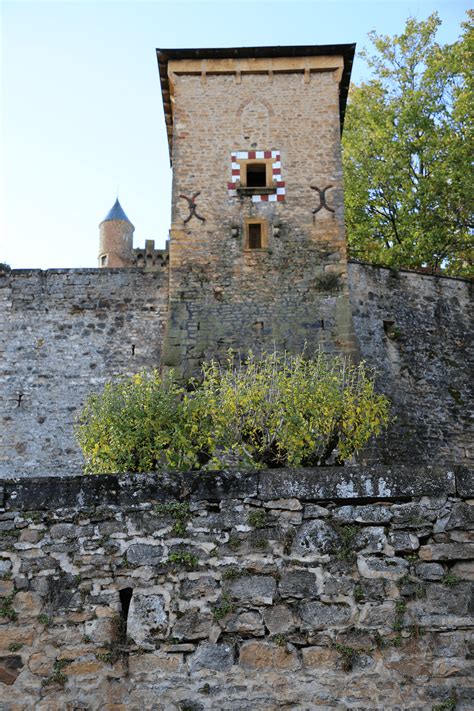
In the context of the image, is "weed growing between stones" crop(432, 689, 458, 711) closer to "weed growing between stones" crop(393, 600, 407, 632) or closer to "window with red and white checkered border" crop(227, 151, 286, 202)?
"weed growing between stones" crop(393, 600, 407, 632)

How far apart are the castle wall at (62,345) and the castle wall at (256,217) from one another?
151 centimetres

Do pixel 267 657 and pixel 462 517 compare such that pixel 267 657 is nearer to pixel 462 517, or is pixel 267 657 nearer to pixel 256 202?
pixel 462 517

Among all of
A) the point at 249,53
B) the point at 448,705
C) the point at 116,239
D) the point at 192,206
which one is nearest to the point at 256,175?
the point at 192,206

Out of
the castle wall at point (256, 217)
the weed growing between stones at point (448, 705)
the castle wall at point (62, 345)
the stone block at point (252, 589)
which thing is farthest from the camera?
the castle wall at point (62, 345)

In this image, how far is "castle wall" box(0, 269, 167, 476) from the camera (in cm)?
1561

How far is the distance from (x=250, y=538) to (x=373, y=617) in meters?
0.87

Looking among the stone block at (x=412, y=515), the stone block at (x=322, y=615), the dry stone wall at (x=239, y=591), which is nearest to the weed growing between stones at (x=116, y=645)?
the dry stone wall at (x=239, y=591)

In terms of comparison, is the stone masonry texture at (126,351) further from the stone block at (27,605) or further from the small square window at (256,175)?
the stone block at (27,605)

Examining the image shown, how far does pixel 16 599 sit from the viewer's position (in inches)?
206

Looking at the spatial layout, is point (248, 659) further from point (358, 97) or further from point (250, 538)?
point (358, 97)

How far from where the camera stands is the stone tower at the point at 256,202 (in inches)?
591

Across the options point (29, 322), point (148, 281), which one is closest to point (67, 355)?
point (29, 322)

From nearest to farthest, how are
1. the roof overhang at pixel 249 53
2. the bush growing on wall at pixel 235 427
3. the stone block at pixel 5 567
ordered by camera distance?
the stone block at pixel 5 567
the bush growing on wall at pixel 235 427
the roof overhang at pixel 249 53

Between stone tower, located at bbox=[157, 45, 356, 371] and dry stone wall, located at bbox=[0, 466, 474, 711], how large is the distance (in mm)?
8980
